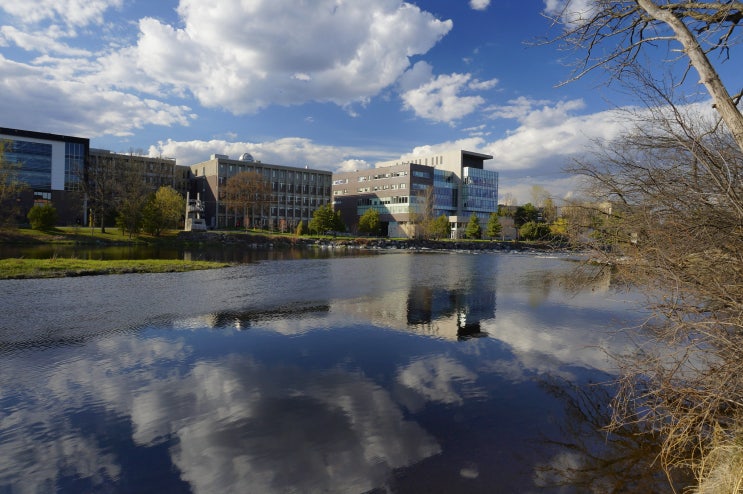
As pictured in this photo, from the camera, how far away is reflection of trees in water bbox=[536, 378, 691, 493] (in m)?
6.80

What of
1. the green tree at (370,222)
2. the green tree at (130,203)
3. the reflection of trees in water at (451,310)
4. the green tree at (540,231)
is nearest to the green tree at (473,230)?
the green tree at (370,222)

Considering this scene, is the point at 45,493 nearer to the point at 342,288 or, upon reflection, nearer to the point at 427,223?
the point at 342,288

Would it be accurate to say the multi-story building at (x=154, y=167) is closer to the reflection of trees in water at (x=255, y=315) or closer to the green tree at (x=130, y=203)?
the green tree at (x=130, y=203)

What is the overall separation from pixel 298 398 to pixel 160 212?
71340 millimetres

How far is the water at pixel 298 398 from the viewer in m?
6.95

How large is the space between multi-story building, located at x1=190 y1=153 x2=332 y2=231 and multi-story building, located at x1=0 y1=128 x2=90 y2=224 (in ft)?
97.3

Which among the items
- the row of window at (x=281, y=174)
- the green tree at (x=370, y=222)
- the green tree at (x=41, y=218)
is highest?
the row of window at (x=281, y=174)

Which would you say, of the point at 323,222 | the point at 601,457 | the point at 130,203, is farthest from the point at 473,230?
the point at 601,457

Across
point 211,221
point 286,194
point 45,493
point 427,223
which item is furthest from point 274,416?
point 286,194

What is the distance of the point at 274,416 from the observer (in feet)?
28.8

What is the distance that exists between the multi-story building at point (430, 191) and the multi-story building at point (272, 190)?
43.8ft

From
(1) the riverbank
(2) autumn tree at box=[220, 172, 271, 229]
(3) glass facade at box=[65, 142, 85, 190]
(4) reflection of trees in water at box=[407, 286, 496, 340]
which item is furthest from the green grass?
(3) glass facade at box=[65, 142, 85, 190]

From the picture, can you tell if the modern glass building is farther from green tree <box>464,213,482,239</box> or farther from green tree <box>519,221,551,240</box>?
green tree <box>519,221,551,240</box>

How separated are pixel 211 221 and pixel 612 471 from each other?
4705 inches
